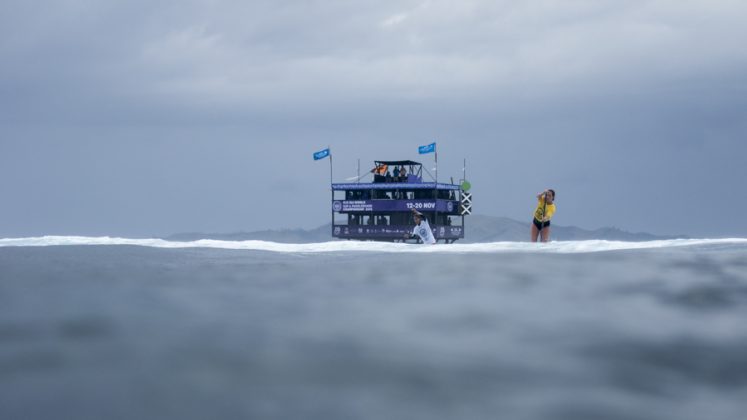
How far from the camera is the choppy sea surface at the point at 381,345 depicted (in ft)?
15.3

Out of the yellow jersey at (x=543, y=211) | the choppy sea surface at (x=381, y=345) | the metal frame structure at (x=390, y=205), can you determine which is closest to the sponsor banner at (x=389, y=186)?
the metal frame structure at (x=390, y=205)

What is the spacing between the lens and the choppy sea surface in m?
4.66

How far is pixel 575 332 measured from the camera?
6383 mm

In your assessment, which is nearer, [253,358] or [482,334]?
[253,358]

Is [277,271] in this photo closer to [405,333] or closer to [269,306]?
[269,306]

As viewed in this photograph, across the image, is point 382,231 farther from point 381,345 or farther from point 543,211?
point 381,345

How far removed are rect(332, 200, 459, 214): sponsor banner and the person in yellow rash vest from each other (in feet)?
115

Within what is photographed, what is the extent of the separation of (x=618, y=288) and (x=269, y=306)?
13.6ft

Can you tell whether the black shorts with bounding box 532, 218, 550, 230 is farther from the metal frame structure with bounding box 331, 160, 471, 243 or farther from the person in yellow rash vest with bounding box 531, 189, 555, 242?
the metal frame structure with bounding box 331, 160, 471, 243

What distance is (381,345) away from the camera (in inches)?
231

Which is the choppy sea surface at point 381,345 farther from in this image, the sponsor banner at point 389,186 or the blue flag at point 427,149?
the blue flag at point 427,149

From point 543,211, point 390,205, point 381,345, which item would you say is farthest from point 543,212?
point 390,205

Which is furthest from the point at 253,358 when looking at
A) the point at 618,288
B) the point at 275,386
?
the point at 618,288

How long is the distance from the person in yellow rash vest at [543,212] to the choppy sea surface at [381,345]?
16219 millimetres
